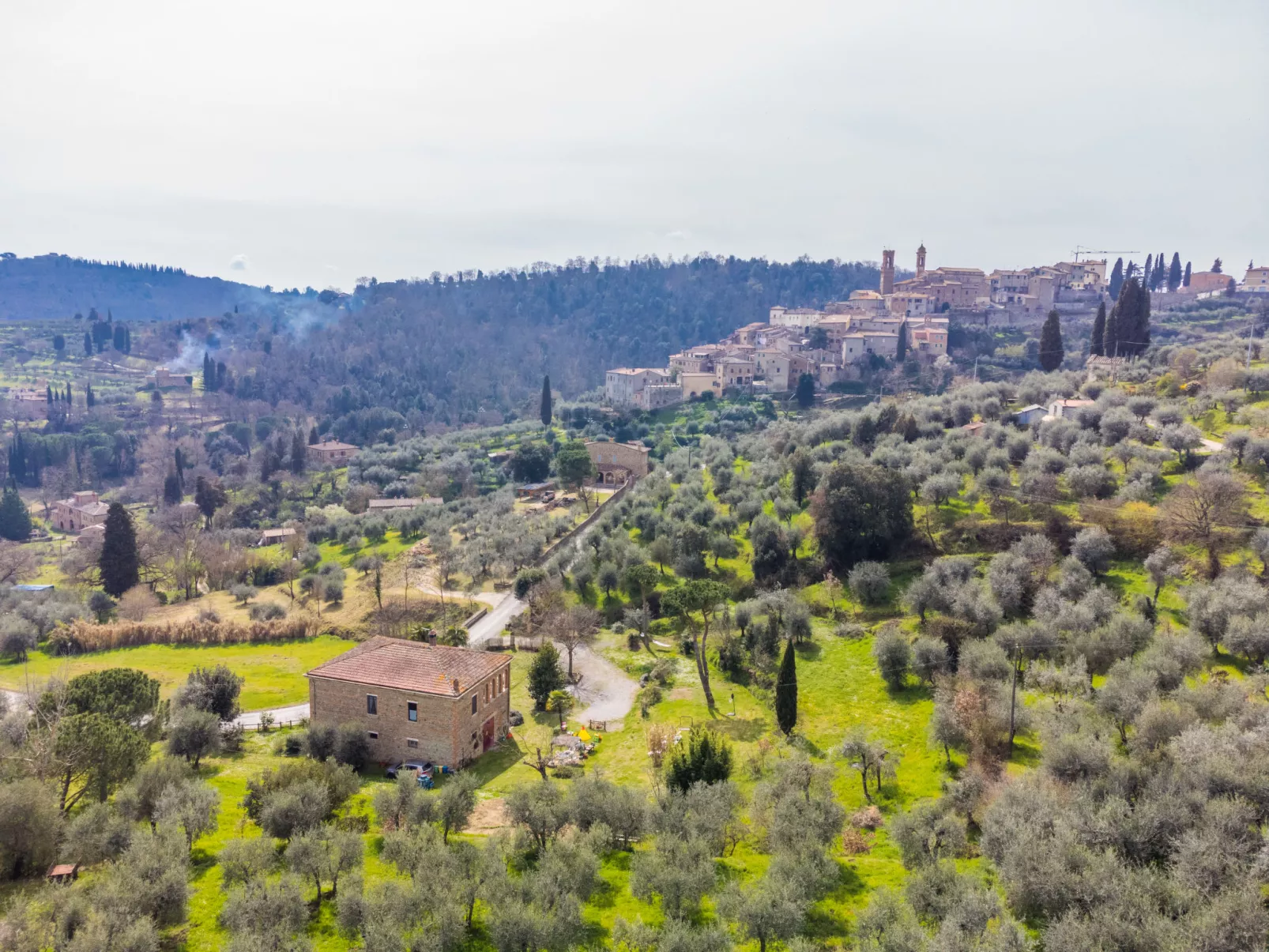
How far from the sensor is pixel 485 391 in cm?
17488

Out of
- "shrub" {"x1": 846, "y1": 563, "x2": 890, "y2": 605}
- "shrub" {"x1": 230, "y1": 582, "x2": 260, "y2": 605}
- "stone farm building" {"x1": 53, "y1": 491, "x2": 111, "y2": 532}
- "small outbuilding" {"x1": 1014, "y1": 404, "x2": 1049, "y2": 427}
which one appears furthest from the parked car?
"stone farm building" {"x1": 53, "y1": 491, "x2": 111, "y2": 532}

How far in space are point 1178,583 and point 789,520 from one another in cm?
2321

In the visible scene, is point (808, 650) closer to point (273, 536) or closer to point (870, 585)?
point (870, 585)

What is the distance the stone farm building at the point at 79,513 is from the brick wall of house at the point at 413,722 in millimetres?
78143

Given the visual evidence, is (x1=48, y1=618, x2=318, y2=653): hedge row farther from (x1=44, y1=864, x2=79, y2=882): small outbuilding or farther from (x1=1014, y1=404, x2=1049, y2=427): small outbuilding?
(x1=1014, y1=404, x2=1049, y2=427): small outbuilding

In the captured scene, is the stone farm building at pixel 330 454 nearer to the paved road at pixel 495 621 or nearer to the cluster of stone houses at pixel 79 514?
the cluster of stone houses at pixel 79 514

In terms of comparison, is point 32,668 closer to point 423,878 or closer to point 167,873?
point 167,873

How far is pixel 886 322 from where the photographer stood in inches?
4493

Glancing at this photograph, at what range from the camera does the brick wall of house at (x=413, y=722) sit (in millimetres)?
32688

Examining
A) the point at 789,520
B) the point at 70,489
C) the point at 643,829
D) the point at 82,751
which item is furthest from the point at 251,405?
the point at 643,829

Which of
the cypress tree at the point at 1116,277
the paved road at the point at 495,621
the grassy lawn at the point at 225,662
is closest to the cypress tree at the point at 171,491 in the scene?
the grassy lawn at the point at 225,662

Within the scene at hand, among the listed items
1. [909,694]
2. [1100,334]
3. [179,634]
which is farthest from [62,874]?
[1100,334]

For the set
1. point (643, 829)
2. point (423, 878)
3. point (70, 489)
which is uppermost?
point (423, 878)

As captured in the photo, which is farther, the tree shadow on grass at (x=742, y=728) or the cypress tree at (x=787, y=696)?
the tree shadow on grass at (x=742, y=728)
